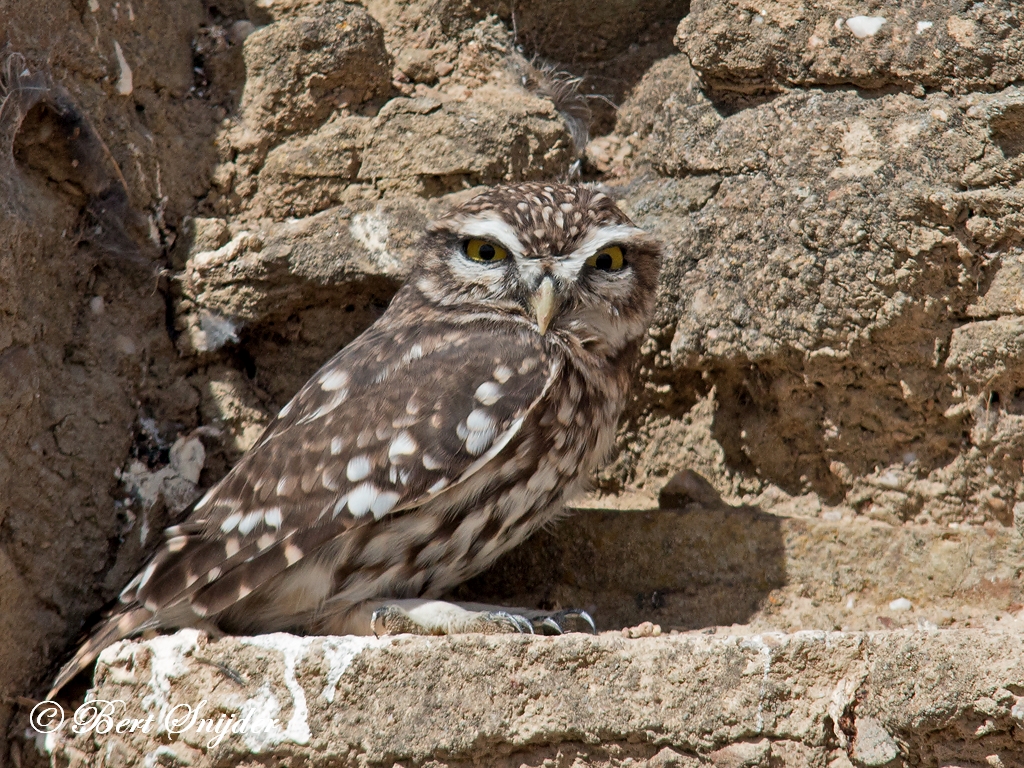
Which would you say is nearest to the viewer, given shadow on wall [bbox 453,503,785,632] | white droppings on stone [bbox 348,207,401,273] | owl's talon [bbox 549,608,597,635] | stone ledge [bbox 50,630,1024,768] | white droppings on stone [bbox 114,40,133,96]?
stone ledge [bbox 50,630,1024,768]

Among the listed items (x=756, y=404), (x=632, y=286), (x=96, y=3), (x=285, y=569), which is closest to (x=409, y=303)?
(x=632, y=286)

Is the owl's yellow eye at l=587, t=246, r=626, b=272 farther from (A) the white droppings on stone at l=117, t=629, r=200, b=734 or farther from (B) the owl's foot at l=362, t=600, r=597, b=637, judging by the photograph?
(A) the white droppings on stone at l=117, t=629, r=200, b=734

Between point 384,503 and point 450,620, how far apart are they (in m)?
0.31

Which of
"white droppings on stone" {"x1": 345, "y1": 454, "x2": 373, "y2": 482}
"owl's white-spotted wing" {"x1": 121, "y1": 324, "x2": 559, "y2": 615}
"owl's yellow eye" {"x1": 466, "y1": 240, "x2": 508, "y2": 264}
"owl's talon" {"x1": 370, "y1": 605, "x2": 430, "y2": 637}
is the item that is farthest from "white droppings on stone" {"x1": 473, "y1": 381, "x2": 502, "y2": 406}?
"owl's talon" {"x1": 370, "y1": 605, "x2": 430, "y2": 637}

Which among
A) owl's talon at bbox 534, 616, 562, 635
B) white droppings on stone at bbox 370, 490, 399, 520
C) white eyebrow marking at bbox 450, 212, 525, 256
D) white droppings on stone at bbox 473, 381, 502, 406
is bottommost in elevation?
owl's talon at bbox 534, 616, 562, 635

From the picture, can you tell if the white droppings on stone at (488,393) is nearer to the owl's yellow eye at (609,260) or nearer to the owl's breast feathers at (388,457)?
the owl's breast feathers at (388,457)

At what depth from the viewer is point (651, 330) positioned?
2.93 meters

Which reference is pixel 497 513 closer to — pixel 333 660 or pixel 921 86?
pixel 333 660

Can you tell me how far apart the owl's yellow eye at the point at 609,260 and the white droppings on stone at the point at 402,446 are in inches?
25.6

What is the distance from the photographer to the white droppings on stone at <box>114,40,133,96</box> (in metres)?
2.84

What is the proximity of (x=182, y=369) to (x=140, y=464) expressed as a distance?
31 centimetres

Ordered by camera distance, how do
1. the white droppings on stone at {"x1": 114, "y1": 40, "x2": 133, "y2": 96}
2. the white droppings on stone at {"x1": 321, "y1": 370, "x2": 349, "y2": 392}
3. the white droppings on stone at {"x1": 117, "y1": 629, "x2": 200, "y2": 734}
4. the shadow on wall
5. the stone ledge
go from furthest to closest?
the white droppings on stone at {"x1": 114, "y1": 40, "x2": 133, "y2": 96} → the shadow on wall → the white droppings on stone at {"x1": 321, "y1": 370, "x2": 349, "y2": 392} → the white droppings on stone at {"x1": 117, "y1": 629, "x2": 200, "y2": 734} → the stone ledge

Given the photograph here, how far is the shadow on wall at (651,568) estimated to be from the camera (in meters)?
2.73

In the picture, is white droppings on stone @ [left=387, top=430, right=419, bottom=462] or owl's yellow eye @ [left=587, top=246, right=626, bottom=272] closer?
white droppings on stone @ [left=387, top=430, right=419, bottom=462]
